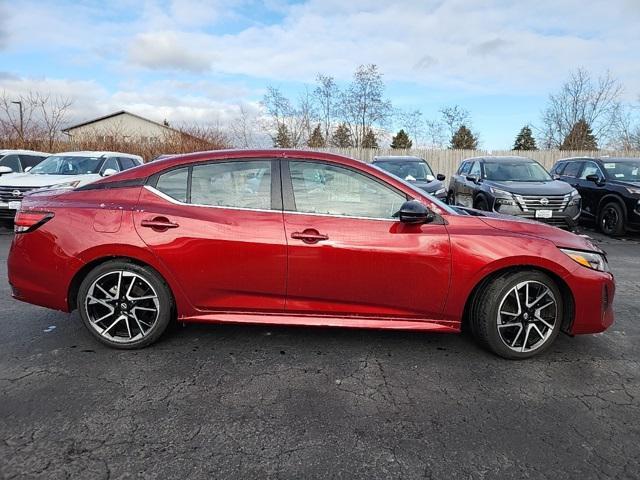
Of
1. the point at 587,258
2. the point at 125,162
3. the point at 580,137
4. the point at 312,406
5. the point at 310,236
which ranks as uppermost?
the point at 580,137

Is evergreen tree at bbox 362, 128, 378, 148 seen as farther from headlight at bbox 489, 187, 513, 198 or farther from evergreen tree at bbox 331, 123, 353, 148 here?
headlight at bbox 489, 187, 513, 198

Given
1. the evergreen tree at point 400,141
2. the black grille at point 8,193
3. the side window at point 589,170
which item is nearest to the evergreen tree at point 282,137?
the evergreen tree at point 400,141

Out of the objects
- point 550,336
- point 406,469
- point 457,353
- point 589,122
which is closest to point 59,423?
point 406,469

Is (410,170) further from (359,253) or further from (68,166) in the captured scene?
(359,253)

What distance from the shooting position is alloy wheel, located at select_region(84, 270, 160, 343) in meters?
3.36

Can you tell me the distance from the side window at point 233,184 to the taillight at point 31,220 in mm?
1157

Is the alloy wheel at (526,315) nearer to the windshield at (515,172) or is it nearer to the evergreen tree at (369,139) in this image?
the windshield at (515,172)

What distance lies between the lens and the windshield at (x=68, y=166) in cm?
1029

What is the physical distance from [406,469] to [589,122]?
32.3m

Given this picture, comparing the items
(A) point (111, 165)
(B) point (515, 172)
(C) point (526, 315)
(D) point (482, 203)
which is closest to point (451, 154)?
(B) point (515, 172)

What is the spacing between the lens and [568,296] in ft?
10.8

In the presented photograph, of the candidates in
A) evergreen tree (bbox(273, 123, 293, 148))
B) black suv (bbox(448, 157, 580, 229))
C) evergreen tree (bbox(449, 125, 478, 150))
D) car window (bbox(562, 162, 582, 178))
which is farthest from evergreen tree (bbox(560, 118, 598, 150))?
black suv (bbox(448, 157, 580, 229))

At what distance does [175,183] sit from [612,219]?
9663mm

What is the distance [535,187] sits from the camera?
339 inches
